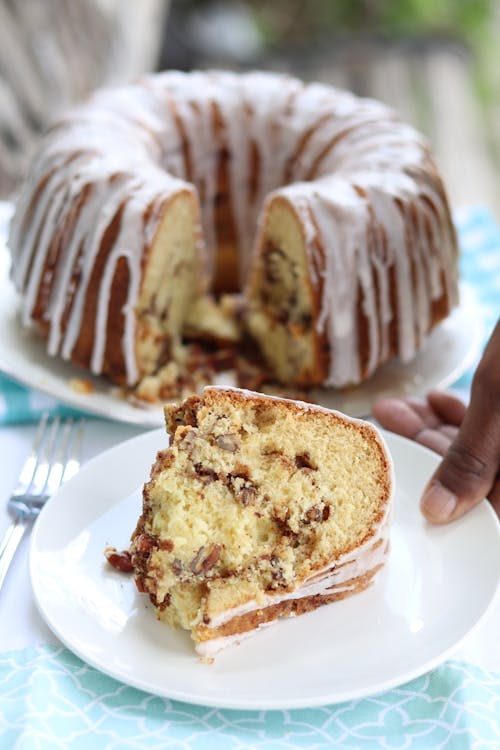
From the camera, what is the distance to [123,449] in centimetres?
173

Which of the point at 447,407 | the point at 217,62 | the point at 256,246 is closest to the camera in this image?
the point at 447,407

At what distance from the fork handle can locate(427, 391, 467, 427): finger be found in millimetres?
854

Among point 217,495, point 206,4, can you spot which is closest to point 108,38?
point 206,4

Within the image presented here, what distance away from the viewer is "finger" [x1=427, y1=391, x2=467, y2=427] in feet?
6.48

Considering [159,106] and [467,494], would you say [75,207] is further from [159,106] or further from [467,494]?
[467,494]

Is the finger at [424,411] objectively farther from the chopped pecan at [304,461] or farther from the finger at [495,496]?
the chopped pecan at [304,461]

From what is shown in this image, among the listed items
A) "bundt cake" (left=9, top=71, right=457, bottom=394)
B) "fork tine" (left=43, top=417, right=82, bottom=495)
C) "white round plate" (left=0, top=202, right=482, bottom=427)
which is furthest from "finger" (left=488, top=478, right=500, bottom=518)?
"fork tine" (left=43, top=417, right=82, bottom=495)

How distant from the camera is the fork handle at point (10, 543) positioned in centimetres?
157

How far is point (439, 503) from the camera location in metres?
1.60

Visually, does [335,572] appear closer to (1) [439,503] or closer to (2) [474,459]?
(1) [439,503]

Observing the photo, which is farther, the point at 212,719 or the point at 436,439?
the point at 436,439

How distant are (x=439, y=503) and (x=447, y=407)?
0.42 meters

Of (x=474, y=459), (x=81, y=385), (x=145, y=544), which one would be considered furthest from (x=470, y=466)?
(x=81, y=385)

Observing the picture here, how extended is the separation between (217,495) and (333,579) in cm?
21
